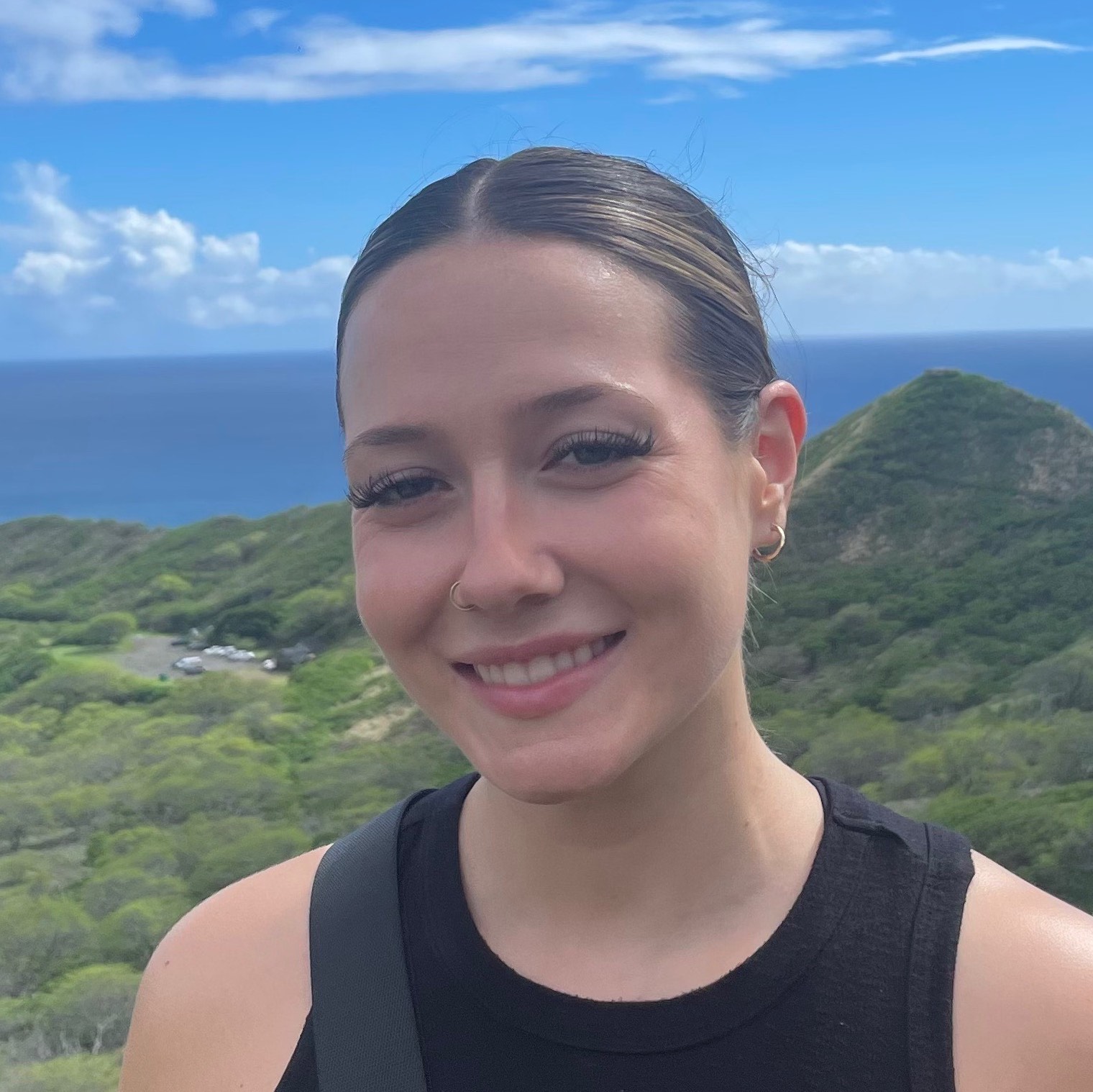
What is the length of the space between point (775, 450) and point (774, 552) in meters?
0.19

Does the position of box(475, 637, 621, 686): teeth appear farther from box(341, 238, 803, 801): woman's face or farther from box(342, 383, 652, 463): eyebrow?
box(342, 383, 652, 463): eyebrow

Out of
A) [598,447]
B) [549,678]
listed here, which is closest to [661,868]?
[549,678]

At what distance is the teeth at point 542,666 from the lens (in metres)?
1.64

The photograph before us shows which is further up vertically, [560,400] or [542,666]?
[560,400]

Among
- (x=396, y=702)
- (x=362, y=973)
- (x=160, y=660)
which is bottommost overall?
(x=160, y=660)

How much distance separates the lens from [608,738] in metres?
1.63

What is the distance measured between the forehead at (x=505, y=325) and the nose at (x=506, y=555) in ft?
0.50

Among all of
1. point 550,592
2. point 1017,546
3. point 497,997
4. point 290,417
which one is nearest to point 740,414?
point 550,592

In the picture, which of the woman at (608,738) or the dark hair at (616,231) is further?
the dark hair at (616,231)

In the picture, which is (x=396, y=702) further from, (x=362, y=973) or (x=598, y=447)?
(x=598, y=447)

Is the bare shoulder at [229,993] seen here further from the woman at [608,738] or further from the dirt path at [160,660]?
the dirt path at [160,660]

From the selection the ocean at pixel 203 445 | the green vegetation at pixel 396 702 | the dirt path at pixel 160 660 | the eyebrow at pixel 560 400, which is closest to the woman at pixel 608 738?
the eyebrow at pixel 560 400

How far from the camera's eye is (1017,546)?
16359mm

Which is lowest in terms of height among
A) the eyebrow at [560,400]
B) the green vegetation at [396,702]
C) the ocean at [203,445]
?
the ocean at [203,445]
